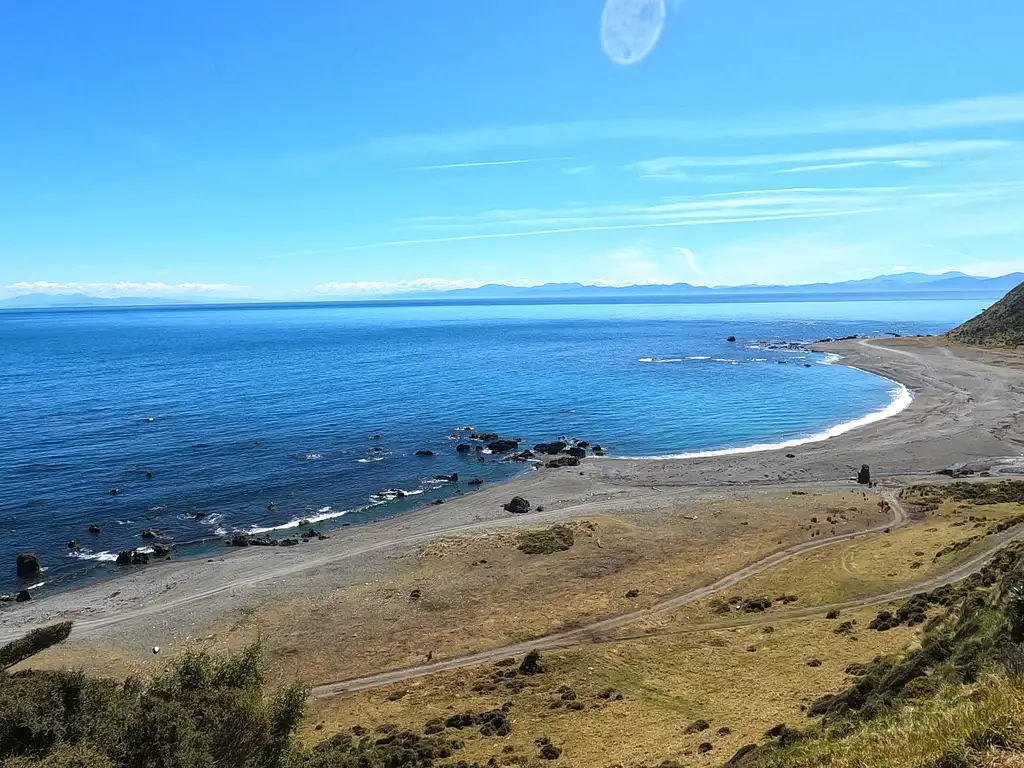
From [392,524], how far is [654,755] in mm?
34219

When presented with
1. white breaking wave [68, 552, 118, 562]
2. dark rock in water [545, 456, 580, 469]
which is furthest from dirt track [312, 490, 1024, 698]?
dark rock in water [545, 456, 580, 469]

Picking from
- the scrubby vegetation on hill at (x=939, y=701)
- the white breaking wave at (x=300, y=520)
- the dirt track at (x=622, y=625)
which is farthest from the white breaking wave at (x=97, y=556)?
the scrubby vegetation on hill at (x=939, y=701)

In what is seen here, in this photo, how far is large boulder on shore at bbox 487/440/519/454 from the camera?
75.4 meters

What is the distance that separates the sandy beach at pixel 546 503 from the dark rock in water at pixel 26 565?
4.62m

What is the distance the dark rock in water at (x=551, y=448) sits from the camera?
7475 cm

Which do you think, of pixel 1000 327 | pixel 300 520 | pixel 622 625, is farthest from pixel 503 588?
pixel 1000 327

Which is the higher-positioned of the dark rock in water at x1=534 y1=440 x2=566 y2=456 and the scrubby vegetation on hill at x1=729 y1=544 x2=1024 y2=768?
the scrubby vegetation on hill at x1=729 y1=544 x2=1024 y2=768

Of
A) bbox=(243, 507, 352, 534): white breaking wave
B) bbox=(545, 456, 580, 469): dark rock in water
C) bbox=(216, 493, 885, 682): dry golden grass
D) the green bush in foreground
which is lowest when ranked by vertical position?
bbox=(243, 507, 352, 534): white breaking wave

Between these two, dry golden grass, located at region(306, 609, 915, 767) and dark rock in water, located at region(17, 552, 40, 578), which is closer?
dry golden grass, located at region(306, 609, 915, 767)

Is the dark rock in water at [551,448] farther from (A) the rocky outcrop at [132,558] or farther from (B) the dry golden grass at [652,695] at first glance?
(B) the dry golden grass at [652,695]

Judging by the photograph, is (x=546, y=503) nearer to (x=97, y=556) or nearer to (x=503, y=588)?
(x=503, y=588)

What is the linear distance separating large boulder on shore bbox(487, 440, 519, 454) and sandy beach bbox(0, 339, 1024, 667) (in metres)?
8.88

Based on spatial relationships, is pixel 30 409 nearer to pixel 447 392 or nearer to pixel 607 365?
pixel 447 392

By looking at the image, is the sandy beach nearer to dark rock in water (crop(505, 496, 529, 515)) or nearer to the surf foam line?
dark rock in water (crop(505, 496, 529, 515))
